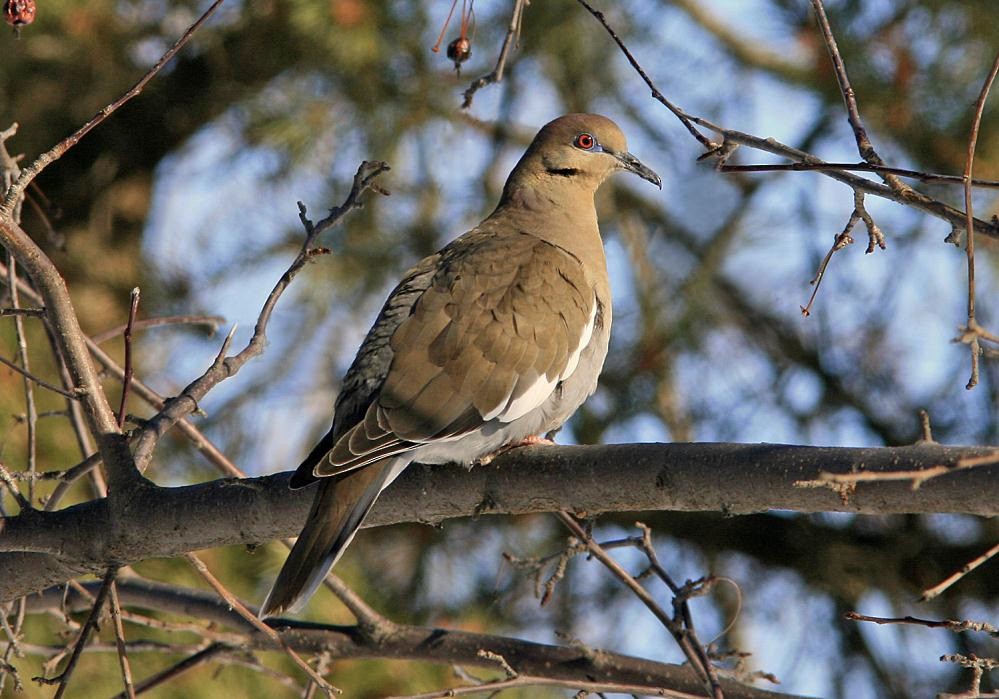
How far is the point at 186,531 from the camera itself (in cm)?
237

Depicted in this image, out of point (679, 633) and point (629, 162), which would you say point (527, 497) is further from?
point (629, 162)

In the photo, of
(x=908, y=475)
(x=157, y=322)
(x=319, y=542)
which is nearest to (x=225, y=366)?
(x=157, y=322)

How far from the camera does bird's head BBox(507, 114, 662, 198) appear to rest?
148 inches

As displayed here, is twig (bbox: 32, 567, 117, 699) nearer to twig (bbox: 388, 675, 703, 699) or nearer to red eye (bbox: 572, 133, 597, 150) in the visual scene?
twig (bbox: 388, 675, 703, 699)

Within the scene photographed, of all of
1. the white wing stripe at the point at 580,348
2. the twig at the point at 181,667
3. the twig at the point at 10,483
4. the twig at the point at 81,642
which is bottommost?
the twig at the point at 81,642

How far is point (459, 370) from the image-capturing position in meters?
2.84

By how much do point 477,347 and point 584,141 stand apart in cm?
115

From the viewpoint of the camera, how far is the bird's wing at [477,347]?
2.67m

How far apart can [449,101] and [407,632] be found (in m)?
2.51

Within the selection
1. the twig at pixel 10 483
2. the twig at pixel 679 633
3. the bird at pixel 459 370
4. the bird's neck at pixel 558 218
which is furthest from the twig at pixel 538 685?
the bird's neck at pixel 558 218

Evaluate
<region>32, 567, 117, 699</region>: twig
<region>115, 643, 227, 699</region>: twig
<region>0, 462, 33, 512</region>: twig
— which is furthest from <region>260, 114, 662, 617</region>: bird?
<region>0, 462, 33, 512</region>: twig

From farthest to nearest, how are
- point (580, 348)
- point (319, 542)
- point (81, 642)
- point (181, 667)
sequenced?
point (580, 348) < point (181, 667) < point (319, 542) < point (81, 642)

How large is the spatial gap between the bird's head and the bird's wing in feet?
2.07

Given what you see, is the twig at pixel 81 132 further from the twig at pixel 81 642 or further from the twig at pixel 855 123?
the twig at pixel 855 123
